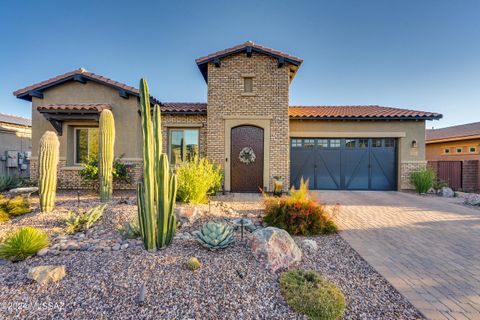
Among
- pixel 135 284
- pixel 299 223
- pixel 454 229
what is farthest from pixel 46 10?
pixel 454 229

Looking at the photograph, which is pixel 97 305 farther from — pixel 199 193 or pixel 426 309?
pixel 199 193

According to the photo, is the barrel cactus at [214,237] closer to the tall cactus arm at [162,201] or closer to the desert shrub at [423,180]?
the tall cactus arm at [162,201]

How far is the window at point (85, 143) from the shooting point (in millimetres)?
9508

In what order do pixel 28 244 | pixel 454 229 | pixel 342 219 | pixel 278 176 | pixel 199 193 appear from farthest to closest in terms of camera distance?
pixel 278 176 < pixel 199 193 < pixel 342 219 < pixel 454 229 < pixel 28 244

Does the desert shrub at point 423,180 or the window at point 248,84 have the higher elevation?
the window at point 248,84

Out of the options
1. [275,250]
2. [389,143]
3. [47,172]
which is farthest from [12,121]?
[389,143]

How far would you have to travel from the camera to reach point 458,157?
13945 mm

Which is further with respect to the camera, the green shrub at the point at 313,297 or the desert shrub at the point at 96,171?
the desert shrub at the point at 96,171

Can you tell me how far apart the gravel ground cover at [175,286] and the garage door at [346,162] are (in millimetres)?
7225

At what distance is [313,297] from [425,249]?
123 inches

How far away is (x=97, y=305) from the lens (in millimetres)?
2184

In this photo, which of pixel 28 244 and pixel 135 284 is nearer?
pixel 135 284

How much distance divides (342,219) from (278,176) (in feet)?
11.8

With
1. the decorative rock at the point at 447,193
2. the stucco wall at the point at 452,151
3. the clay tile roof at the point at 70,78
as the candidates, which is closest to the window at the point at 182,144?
the clay tile roof at the point at 70,78
